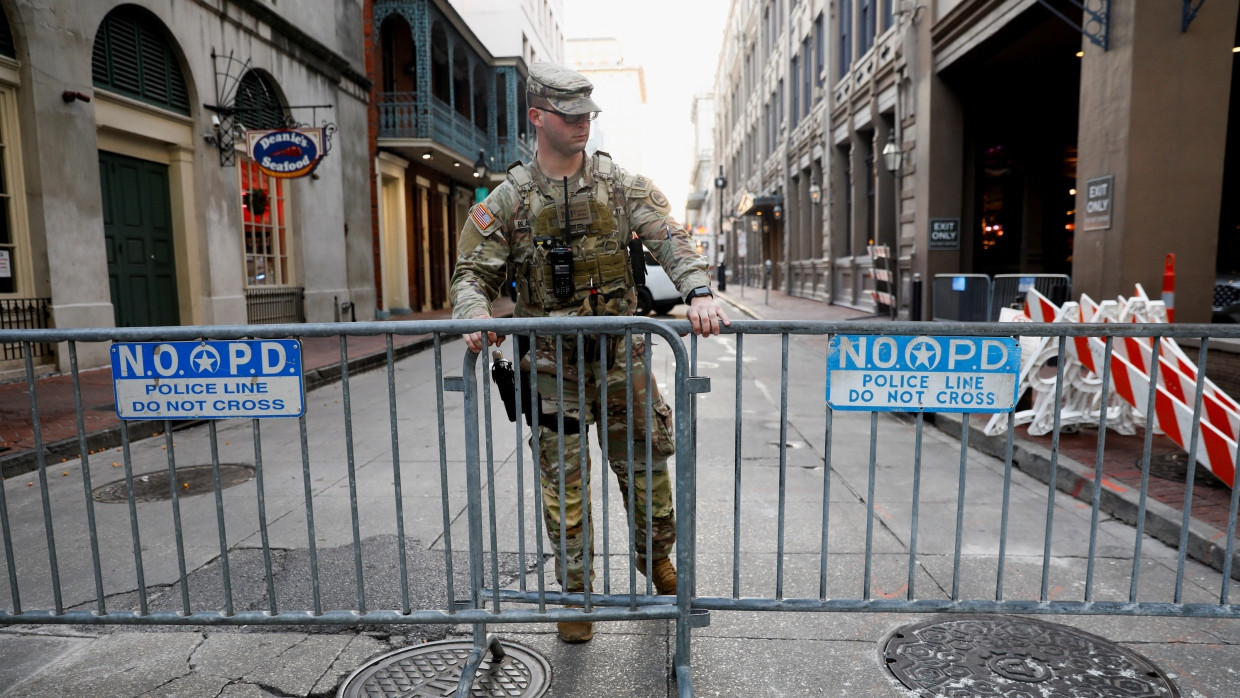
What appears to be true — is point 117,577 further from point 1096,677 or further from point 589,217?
Result: point 1096,677

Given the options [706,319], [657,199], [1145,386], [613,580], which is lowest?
[613,580]

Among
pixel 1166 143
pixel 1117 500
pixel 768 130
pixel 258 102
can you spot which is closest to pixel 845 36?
pixel 1166 143

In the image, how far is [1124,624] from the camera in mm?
3262

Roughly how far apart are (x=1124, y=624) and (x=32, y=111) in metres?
11.8

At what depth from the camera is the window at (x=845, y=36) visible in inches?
859

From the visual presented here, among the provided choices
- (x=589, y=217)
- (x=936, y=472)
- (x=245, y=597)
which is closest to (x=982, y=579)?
(x=936, y=472)

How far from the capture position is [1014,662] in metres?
2.92

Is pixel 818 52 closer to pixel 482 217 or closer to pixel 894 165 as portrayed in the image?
pixel 894 165

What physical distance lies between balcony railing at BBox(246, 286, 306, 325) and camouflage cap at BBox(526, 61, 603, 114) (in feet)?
39.8

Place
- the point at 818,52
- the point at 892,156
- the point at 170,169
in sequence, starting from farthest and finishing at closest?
the point at 818,52 → the point at 892,156 → the point at 170,169

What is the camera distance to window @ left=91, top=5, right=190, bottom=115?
10.7 metres

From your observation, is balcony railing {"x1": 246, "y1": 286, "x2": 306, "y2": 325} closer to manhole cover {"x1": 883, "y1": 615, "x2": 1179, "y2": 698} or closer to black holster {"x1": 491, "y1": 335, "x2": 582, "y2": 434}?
black holster {"x1": 491, "y1": 335, "x2": 582, "y2": 434}

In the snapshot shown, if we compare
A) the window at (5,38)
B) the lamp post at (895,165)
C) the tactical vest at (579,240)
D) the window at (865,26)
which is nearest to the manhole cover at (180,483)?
the tactical vest at (579,240)

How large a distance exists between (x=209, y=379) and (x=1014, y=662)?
3.24 m
